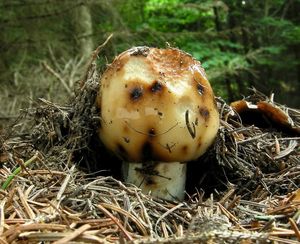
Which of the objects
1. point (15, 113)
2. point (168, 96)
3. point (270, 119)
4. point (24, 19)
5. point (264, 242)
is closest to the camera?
point (264, 242)

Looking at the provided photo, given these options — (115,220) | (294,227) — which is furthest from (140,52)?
(294,227)

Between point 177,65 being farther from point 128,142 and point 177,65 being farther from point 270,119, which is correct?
point 270,119

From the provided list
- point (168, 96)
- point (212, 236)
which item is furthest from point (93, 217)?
point (168, 96)

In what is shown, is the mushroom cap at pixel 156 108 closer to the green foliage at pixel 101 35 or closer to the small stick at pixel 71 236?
the small stick at pixel 71 236

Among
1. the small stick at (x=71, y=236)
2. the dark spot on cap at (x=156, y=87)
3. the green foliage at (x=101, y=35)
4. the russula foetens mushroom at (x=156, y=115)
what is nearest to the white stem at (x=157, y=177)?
the russula foetens mushroom at (x=156, y=115)

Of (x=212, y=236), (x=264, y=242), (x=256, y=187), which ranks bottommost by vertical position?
(x=256, y=187)

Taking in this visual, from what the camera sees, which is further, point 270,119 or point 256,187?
point 270,119
